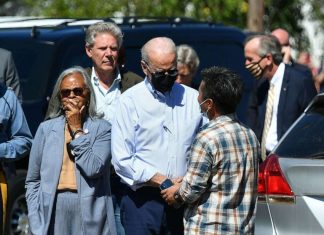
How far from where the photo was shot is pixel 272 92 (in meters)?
9.77

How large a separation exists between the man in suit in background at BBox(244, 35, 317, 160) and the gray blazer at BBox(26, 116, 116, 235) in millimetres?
2621

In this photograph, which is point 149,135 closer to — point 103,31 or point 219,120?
point 219,120

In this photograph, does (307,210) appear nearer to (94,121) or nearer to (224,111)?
(224,111)

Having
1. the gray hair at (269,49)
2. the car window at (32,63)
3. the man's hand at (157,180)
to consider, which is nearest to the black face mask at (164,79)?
the man's hand at (157,180)

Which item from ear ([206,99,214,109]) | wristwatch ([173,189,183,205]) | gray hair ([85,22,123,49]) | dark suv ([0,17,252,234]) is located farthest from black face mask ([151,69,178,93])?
dark suv ([0,17,252,234])

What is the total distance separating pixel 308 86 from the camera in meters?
9.72

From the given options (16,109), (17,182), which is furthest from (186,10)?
(16,109)

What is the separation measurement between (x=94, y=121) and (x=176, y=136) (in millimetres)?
520

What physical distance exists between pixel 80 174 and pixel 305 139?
150 cm

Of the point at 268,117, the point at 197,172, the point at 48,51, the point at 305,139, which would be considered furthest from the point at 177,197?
the point at 48,51

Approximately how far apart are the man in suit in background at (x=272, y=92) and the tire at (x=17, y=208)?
2.23 meters

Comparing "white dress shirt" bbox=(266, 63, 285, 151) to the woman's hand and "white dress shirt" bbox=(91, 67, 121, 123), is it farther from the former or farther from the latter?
the woman's hand

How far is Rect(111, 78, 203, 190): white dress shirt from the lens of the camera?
283 inches

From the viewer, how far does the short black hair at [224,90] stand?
22.7 ft
